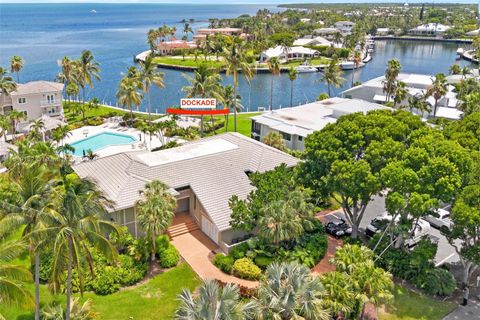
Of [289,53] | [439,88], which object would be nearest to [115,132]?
[439,88]

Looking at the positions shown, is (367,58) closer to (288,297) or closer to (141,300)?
(141,300)

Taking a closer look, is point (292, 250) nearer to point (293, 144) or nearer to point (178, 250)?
point (178, 250)

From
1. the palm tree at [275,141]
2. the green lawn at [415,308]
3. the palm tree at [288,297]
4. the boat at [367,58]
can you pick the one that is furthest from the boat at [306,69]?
the palm tree at [288,297]

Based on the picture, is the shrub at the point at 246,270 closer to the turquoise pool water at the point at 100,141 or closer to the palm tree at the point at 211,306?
the palm tree at the point at 211,306

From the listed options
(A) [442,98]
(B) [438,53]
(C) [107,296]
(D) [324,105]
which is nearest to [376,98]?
(A) [442,98]

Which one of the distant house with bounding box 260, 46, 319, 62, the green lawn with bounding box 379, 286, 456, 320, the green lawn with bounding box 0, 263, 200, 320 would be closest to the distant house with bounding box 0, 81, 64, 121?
the green lawn with bounding box 0, 263, 200, 320
